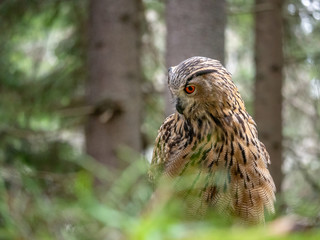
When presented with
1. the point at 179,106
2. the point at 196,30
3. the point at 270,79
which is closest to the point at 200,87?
the point at 179,106

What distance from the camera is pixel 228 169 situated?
2.78 meters

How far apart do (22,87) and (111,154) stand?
5.14 ft

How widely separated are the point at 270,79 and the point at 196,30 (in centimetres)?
343

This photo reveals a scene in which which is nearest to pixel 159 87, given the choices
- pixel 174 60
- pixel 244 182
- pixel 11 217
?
pixel 174 60

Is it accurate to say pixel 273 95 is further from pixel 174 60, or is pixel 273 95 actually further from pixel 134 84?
pixel 174 60

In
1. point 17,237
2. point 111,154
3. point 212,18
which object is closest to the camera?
point 17,237

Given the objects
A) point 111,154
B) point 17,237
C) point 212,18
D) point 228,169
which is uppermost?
point 212,18

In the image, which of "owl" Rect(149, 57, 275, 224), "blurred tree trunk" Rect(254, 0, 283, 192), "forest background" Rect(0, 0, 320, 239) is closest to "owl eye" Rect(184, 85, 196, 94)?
"owl" Rect(149, 57, 275, 224)

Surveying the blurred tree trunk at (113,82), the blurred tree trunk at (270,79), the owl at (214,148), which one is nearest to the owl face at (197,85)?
the owl at (214,148)

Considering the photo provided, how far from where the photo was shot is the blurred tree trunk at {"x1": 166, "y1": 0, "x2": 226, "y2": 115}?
372 centimetres

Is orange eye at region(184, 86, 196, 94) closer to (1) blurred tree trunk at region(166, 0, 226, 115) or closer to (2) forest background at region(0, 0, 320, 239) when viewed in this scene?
(1) blurred tree trunk at region(166, 0, 226, 115)

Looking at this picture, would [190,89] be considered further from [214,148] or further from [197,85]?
[214,148]

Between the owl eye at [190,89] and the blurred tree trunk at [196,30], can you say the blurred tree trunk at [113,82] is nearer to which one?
the blurred tree trunk at [196,30]

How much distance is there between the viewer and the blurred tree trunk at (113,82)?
6.46 m
